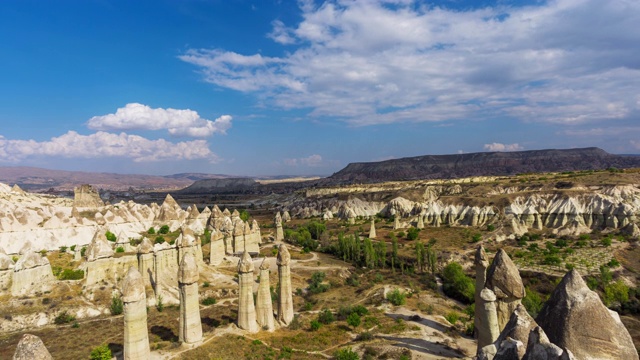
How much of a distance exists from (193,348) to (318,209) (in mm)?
96243

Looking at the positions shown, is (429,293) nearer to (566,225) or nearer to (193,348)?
(193,348)

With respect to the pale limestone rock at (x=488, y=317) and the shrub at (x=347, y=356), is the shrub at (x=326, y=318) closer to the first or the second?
the shrub at (x=347, y=356)

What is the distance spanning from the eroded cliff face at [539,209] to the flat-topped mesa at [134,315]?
63693 millimetres

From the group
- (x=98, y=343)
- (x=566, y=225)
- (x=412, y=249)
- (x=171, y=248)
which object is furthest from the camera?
(x=566, y=225)

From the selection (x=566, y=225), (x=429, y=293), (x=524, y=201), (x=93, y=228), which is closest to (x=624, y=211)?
(x=566, y=225)

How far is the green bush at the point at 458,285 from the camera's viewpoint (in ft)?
130

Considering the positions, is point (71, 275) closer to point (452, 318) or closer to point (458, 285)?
point (452, 318)

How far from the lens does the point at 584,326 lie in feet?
24.7

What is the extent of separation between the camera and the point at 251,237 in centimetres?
5697

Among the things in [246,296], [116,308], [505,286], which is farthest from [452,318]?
[116,308]

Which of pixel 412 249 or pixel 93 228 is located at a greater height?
pixel 93 228

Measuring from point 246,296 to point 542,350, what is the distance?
2078 cm

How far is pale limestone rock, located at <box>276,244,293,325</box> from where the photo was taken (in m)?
27.0

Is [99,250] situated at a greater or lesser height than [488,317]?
greater
